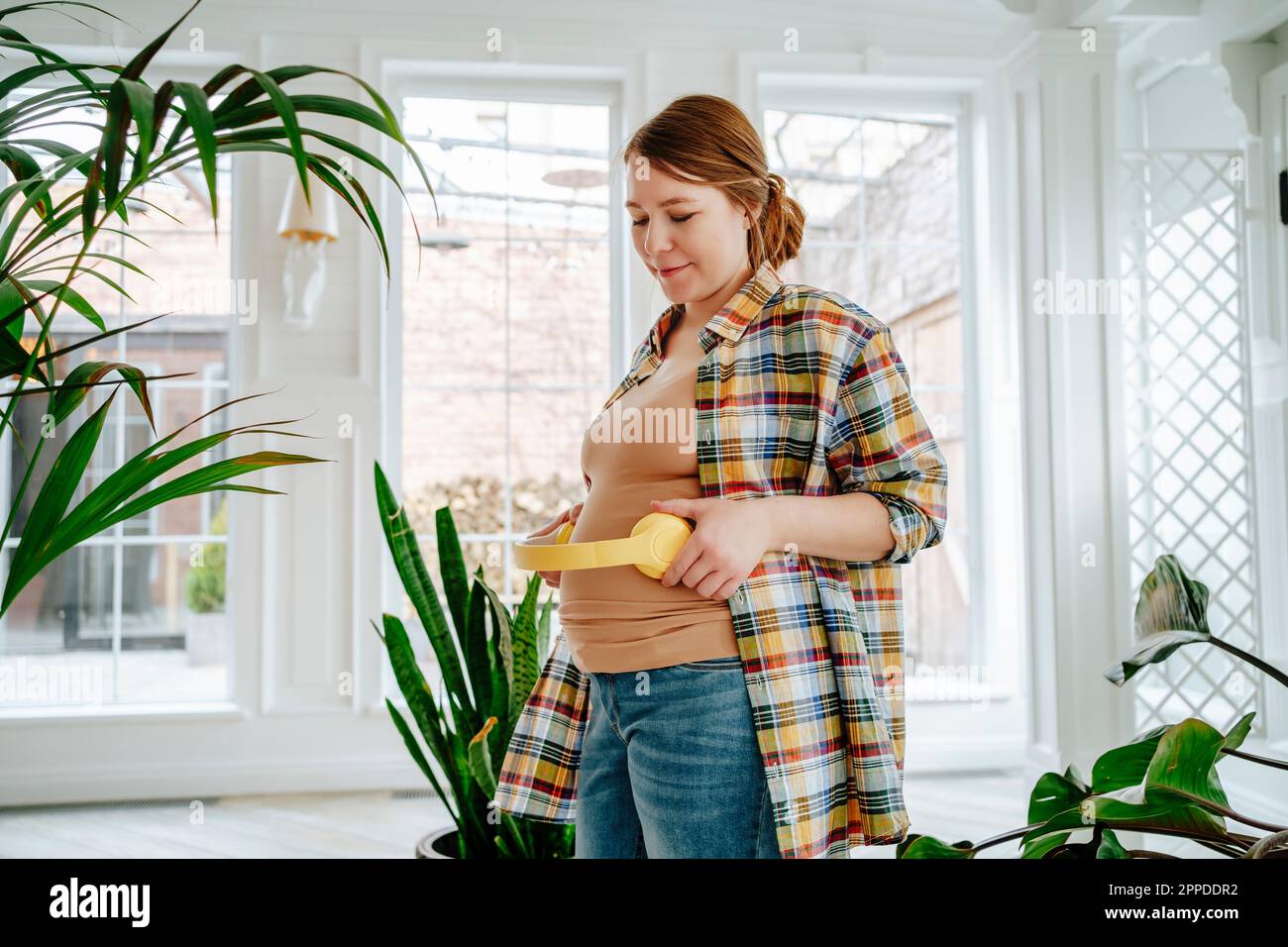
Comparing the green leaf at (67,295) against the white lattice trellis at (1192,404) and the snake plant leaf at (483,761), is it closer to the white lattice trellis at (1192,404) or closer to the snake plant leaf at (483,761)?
the snake plant leaf at (483,761)

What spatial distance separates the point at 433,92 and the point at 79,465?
2.71 m

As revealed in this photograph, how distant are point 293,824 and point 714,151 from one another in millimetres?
2459

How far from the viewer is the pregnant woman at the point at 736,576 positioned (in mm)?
827

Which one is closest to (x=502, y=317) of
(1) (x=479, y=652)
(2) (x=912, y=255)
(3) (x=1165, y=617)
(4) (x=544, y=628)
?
(2) (x=912, y=255)

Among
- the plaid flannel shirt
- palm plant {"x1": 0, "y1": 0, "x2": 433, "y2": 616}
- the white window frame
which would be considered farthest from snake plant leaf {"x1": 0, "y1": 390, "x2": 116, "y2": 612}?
the white window frame

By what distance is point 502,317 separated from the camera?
3.27 metres

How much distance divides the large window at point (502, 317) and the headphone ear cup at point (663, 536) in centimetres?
244

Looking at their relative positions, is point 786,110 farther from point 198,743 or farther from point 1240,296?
point 198,743

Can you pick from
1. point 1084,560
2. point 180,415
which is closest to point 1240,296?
point 1084,560

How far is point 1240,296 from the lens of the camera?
2654mm

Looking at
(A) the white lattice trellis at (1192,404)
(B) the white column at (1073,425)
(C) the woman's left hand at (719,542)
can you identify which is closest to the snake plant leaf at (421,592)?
(C) the woman's left hand at (719,542)

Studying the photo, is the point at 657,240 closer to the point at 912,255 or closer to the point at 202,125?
the point at 202,125
